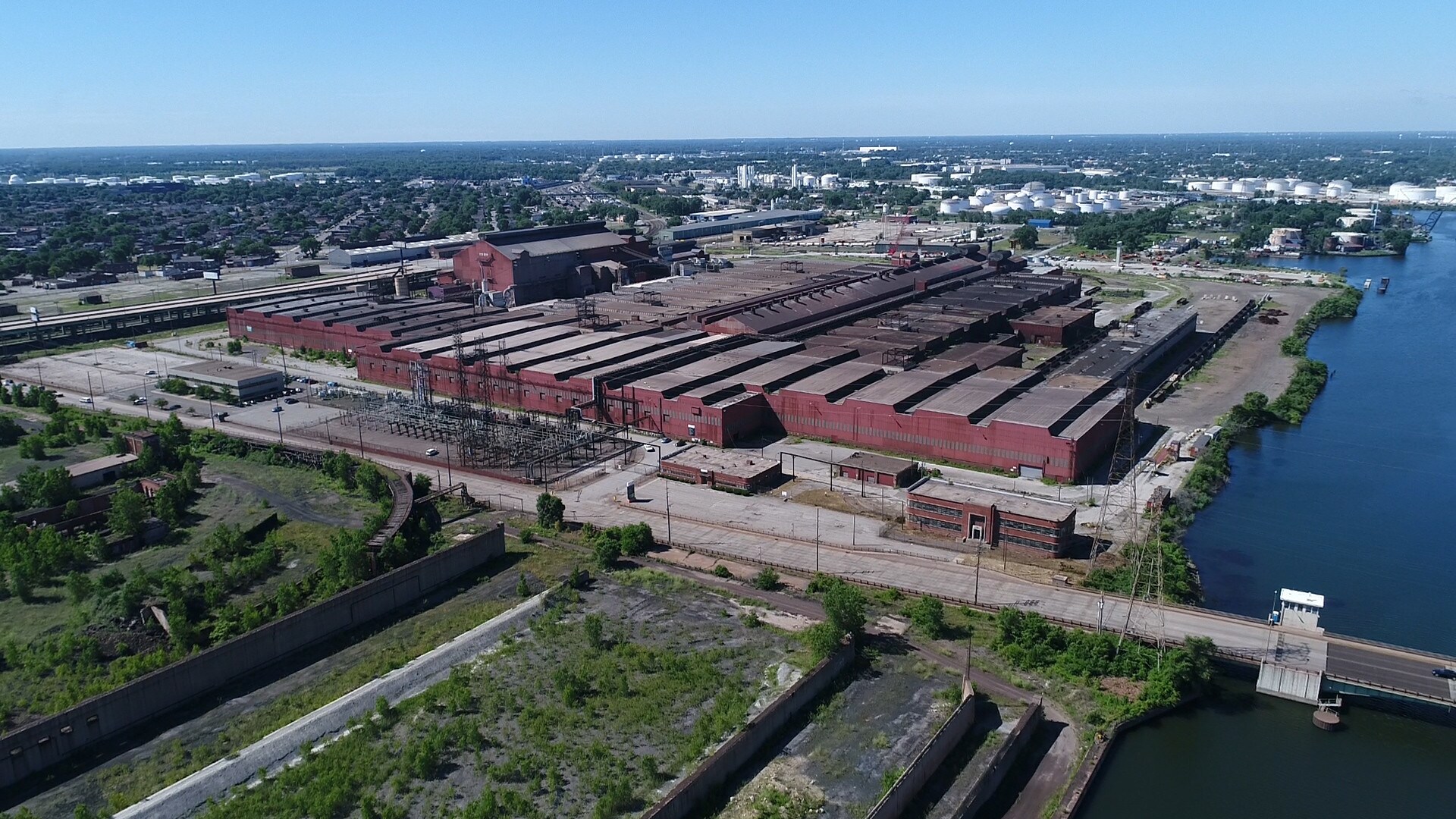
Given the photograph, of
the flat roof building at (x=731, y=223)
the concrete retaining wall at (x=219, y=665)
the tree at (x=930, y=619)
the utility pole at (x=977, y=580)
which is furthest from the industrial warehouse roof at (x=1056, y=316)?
the flat roof building at (x=731, y=223)

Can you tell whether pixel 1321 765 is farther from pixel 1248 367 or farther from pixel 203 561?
pixel 1248 367

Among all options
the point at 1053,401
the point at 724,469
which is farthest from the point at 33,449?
the point at 1053,401

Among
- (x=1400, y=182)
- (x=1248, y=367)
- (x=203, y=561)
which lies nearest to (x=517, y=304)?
(x=203, y=561)

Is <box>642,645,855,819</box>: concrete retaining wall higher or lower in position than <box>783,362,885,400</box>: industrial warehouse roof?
lower

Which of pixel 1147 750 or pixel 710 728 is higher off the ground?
pixel 710 728

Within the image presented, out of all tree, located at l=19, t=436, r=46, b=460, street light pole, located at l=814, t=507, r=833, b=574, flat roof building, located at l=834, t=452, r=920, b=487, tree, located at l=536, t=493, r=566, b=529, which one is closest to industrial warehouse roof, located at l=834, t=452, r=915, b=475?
flat roof building, located at l=834, t=452, r=920, b=487

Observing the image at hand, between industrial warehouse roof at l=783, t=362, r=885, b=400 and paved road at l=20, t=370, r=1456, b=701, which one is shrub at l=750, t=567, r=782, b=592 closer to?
paved road at l=20, t=370, r=1456, b=701

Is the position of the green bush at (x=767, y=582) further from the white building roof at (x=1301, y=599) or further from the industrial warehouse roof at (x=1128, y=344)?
the industrial warehouse roof at (x=1128, y=344)
